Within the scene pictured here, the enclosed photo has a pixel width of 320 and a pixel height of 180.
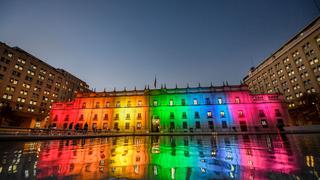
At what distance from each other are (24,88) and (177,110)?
156 ft

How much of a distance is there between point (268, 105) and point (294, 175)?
4052cm

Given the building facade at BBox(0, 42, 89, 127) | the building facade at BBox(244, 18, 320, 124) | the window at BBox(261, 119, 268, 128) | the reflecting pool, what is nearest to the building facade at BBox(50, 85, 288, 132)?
the window at BBox(261, 119, 268, 128)

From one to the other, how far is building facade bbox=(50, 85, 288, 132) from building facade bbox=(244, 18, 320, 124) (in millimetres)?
16064

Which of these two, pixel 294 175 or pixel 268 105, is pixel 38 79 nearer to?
pixel 294 175

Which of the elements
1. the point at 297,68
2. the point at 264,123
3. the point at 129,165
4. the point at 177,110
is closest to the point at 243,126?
the point at 264,123

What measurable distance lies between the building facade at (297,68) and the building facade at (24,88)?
79.3 meters

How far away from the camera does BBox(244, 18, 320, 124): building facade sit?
140 ft

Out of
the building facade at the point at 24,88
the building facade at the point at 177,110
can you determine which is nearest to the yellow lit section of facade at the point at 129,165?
the building facade at the point at 177,110

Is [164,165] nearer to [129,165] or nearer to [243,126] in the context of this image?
[129,165]

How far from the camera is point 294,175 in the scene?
2705 mm

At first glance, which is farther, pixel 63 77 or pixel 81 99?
pixel 63 77

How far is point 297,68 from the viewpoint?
4728 cm

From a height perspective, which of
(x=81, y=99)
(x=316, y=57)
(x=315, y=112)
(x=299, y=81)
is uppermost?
(x=316, y=57)

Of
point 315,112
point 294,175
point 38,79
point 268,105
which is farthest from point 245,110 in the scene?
point 38,79
